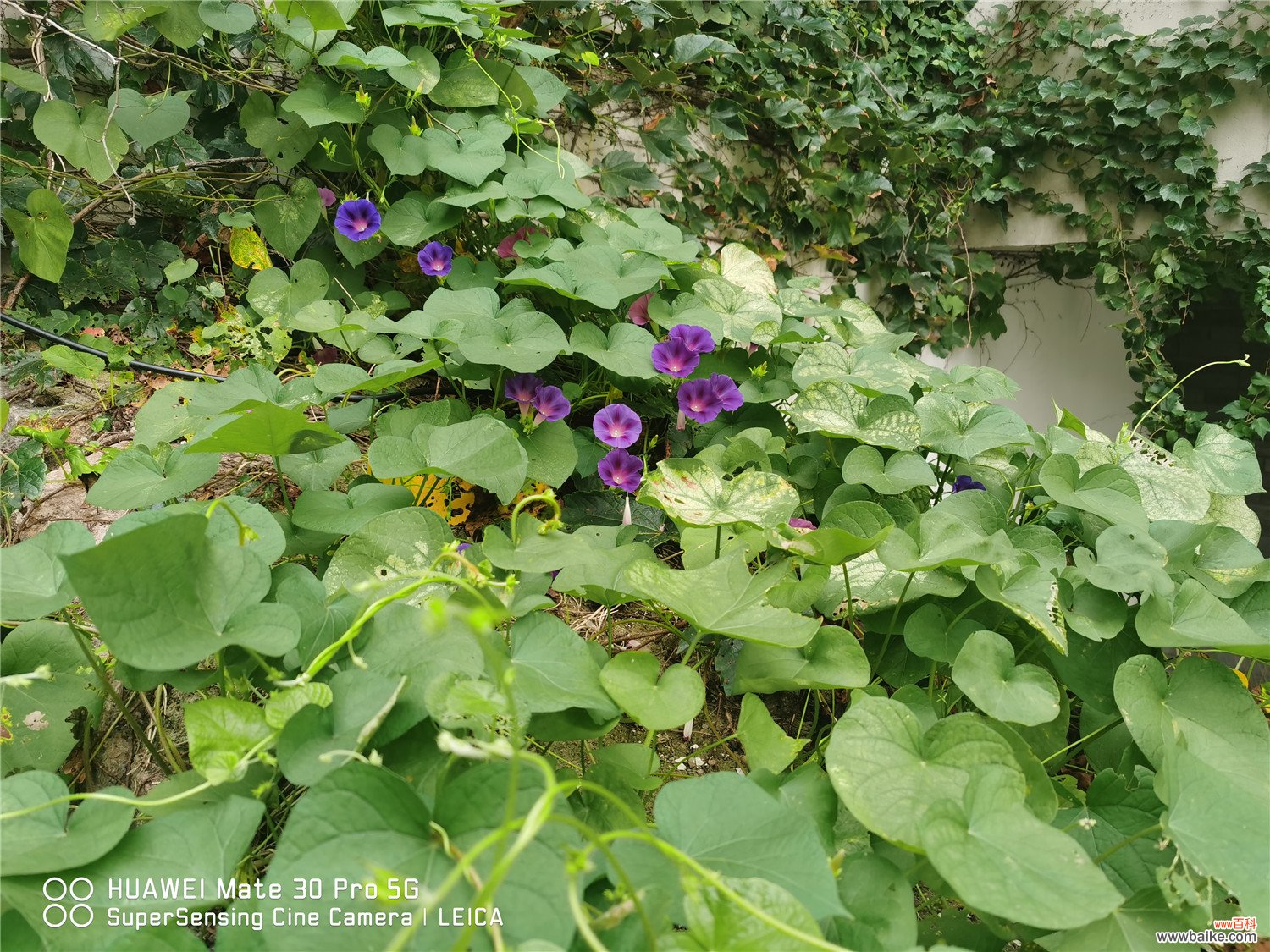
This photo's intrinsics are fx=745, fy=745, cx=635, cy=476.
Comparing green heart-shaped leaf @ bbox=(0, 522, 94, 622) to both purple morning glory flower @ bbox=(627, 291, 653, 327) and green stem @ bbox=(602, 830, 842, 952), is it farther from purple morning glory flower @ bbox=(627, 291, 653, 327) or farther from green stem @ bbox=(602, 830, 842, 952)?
purple morning glory flower @ bbox=(627, 291, 653, 327)

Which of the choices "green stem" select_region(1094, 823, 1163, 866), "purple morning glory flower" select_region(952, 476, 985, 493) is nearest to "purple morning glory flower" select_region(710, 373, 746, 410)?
"purple morning glory flower" select_region(952, 476, 985, 493)

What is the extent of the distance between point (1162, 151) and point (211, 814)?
3816 mm

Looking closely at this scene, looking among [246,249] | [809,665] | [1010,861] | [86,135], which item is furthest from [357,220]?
[1010,861]

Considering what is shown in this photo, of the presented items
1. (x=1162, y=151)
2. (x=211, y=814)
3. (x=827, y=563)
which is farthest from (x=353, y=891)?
(x=1162, y=151)

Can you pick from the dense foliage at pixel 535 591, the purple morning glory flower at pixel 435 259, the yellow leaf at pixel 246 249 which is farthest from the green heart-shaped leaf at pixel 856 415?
the yellow leaf at pixel 246 249

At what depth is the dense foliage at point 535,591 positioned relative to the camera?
54 centimetres

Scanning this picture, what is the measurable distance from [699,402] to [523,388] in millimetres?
334

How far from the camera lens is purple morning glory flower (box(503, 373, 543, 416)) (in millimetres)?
1309

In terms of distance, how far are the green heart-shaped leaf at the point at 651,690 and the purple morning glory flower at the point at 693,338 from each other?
0.76 meters

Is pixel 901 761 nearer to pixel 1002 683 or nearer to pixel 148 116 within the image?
pixel 1002 683

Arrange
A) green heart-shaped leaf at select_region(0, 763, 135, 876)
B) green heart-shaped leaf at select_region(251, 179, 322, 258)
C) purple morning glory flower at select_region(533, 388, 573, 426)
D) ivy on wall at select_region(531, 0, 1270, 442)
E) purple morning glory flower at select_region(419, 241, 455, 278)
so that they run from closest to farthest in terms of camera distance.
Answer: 1. green heart-shaped leaf at select_region(0, 763, 135, 876)
2. purple morning glory flower at select_region(533, 388, 573, 426)
3. purple morning glory flower at select_region(419, 241, 455, 278)
4. green heart-shaped leaf at select_region(251, 179, 322, 258)
5. ivy on wall at select_region(531, 0, 1270, 442)

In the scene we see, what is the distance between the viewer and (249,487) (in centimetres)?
132

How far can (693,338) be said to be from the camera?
55.4 inches

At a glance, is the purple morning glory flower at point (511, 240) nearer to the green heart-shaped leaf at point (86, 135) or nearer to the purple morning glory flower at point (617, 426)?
the purple morning glory flower at point (617, 426)
